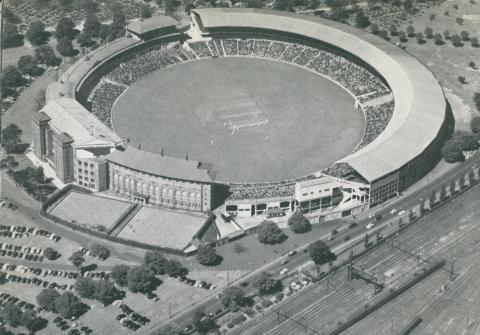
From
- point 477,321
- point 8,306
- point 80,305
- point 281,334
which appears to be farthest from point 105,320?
point 477,321

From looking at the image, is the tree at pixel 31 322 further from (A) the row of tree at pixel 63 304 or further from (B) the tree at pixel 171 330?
(B) the tree at pixel 171 330

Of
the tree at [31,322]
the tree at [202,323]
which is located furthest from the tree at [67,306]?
the tree at [202,323]

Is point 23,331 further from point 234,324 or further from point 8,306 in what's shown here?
point 234,324

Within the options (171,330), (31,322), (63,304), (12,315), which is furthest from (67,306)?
(171,330)

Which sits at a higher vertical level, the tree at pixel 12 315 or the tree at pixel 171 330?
the tree at pixel 12 315

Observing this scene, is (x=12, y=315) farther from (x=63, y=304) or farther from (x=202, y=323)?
(x=202, y=323)

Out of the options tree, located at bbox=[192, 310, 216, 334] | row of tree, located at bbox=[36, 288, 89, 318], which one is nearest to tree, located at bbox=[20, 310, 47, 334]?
row of tree, located at bbox=[36, 288, 89, 318]
